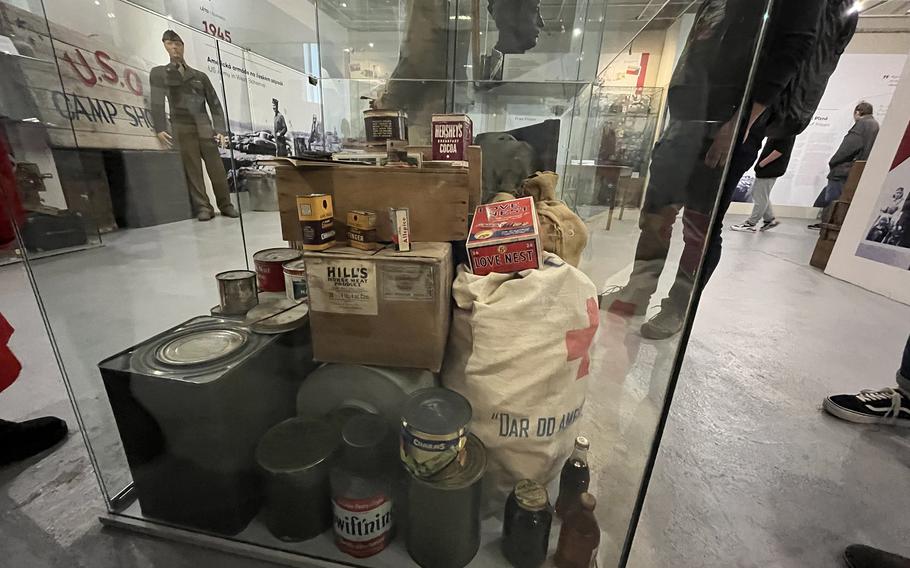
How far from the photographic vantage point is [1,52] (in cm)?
91

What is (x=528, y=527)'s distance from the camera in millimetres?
753

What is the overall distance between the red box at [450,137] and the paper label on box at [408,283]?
19.6 inches

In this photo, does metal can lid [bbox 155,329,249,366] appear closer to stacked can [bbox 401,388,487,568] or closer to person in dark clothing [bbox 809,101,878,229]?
stacked can [bbox 401,388,487,568]

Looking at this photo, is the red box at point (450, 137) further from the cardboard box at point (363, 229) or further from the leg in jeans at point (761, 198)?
the leg in jeans at point (761, 198)

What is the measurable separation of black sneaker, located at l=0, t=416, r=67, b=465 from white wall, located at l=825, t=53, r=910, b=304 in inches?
168

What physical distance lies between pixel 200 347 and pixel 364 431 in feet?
1.29

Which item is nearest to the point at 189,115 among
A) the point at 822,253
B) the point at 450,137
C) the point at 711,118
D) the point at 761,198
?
the point at 450,137

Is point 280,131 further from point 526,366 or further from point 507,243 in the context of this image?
point 526,366

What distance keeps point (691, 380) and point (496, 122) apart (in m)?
2.44

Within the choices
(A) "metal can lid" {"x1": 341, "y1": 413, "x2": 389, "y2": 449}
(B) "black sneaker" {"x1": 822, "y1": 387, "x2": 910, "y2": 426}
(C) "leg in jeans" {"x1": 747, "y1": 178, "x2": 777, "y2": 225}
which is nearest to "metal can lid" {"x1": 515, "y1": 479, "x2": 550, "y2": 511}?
(A) "metal can lid" {"x1": 341, "y1": 413, "x2": 389, "y2": 449}

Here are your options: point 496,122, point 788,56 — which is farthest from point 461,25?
point 788,56

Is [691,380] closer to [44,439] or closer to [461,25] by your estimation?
[44,439]

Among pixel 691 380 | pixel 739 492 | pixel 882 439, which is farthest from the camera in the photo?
pixel 691 380

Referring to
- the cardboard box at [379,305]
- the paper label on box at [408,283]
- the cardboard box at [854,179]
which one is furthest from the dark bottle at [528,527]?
the cardboard box at [854,179]
